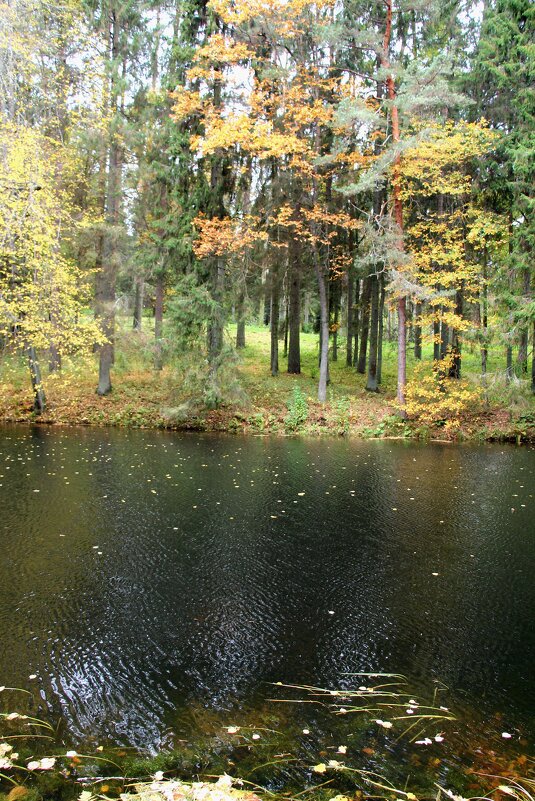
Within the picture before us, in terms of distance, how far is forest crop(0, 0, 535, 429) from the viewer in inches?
569

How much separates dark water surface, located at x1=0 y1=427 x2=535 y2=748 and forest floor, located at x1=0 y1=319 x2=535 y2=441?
5.31 metres

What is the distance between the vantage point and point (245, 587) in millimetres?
5531

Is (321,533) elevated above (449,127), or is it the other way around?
(449,127)

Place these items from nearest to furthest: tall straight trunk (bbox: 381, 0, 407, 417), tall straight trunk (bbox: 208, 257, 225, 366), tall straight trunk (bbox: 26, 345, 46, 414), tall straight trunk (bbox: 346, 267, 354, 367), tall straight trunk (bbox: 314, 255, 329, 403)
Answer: tall straight trunk (bbox: 26, 345, 46, 414) → tall straight trunk (bbox: 381, 0, 407, 417) → tall straight trunk (bbox: 208, 257, 225, 366) → tall straight trunk (bbox: 314, 255, 329, 403) → tall straight trunk (bbox: 346, 267, 354, 367)

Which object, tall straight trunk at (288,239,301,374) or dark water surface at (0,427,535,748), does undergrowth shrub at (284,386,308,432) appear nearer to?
tall straight trunk at (288,239,301,374)

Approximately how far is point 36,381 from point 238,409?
21.0 feet

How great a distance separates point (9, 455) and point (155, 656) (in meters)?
8.48

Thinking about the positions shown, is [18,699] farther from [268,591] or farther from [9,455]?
[9,455]

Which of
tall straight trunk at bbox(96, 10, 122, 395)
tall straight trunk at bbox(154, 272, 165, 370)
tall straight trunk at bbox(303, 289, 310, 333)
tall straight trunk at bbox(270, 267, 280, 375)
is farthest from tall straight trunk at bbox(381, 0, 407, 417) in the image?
tall straight trunk at bbox(96, 10, 122, 395)

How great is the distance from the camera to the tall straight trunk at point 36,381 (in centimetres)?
1472

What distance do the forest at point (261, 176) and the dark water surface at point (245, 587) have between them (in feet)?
19.7

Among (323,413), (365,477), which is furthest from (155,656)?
(323,413)

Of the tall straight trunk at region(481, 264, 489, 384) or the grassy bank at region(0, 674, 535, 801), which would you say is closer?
the grassy bank at region(0, 674, 535, 801)

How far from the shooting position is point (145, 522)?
24.2 feet
